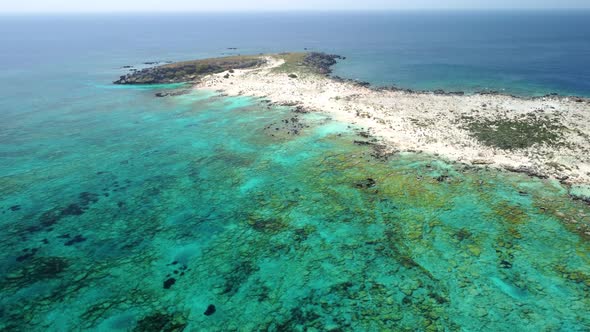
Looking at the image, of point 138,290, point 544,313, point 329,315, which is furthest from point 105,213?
point 544,313

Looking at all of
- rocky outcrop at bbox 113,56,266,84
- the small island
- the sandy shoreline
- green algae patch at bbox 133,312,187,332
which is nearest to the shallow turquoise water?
green algae patch at bbox 133,312,187,332

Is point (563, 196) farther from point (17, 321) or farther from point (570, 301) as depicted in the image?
point (17, 321)

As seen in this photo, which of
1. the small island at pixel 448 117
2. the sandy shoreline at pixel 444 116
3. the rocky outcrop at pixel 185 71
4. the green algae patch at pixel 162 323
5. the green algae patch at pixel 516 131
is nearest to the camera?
the green algae patch at pixel 162 323

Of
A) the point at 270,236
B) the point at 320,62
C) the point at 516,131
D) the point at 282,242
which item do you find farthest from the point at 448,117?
the point at 320,62

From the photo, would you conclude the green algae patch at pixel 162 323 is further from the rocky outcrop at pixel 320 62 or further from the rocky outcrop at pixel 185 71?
the rocky outcrop at pixel 320 62

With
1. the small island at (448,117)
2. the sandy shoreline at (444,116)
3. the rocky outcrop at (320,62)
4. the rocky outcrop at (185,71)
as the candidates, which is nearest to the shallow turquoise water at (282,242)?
the small island at (448,117)

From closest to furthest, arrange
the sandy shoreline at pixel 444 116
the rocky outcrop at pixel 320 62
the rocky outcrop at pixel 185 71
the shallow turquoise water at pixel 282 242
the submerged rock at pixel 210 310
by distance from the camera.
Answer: the shallow turquoise water at pixel 282 242 → the submerged rock at pixel 210 310 → the sandy shoreline at pixel 444 116 → the rocky outcrop at pixel 185 71 → the rocky outcrop at pixel 320 62

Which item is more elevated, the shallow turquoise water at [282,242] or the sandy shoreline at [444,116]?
the sandy shoreline at [444,116]

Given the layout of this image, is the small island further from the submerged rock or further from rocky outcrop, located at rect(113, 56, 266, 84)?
the submerged rock
